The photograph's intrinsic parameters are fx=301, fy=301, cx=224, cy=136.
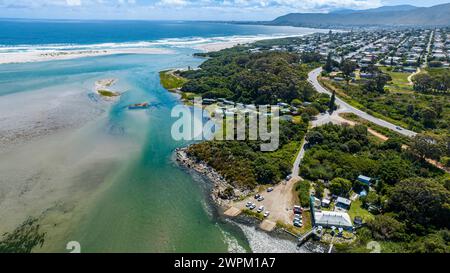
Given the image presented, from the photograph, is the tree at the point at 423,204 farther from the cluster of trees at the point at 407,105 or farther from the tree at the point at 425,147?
the cluster of trees at the point at 407,105

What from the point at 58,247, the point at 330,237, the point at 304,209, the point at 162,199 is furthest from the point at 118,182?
the point at 330,237

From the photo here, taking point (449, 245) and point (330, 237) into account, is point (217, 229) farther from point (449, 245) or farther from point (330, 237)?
point (449, 245)

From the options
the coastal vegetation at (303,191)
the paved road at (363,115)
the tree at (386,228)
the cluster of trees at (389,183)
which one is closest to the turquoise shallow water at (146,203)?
the coastal vegetation at (303,191)

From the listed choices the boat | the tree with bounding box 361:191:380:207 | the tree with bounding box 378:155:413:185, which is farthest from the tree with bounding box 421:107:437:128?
the boat

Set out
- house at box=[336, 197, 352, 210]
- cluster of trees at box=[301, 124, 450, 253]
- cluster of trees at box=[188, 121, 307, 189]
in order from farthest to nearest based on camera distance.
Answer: cluster of trees at box=[188, 121, 307, 189]
house at box=[336, 197, 352, 210]
cluster of trees at box=[301, 124, 450, 253]

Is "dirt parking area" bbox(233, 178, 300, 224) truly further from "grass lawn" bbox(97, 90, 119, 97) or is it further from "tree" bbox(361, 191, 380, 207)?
"grass lawn" bbox(97, 90, 119, 97)

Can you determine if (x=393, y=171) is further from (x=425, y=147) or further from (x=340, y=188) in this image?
(x=340, y=188)

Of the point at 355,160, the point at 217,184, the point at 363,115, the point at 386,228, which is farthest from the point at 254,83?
the point at 386,228
